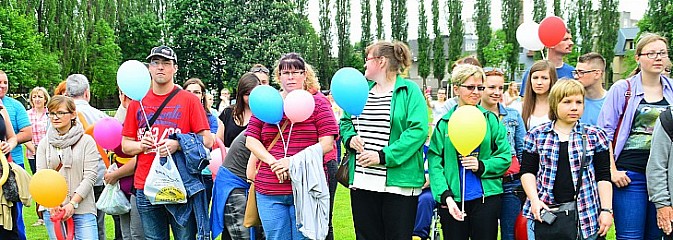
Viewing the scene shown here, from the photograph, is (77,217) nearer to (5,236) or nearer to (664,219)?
(5,236)

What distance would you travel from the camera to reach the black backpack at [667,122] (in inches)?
138

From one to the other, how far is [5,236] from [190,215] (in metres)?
1.73

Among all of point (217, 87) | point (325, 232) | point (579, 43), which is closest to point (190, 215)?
point (325, 232)

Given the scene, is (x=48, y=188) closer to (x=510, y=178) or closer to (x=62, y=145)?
(x=62, y=145)

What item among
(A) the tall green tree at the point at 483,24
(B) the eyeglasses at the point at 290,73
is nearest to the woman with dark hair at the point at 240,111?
(B) the eyeglasses at the point at 290,73

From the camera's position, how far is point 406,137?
3789 mm

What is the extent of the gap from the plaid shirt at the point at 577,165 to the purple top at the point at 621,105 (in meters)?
0.39

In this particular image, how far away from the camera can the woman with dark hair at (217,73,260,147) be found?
15.5ft

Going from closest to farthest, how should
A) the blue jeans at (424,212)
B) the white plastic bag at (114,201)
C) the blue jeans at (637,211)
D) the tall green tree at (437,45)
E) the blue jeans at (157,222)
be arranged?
the blue jeans at (637,211), the blue jeans at (157,222), the white plastic bag at (114,201), the blue jeans at (424,212), the tall green tree at (437,45)

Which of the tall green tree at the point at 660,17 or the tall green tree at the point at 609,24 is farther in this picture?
the tall green tree at the point at 609,24

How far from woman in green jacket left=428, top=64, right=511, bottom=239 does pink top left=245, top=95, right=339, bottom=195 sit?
74cm

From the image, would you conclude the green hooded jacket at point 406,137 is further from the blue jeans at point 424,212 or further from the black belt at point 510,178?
the blue jeans at point 424,212


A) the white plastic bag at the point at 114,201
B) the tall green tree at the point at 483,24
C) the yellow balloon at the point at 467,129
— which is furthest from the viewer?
the tall green tree at the point at 483,24

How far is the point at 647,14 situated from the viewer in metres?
33.9
